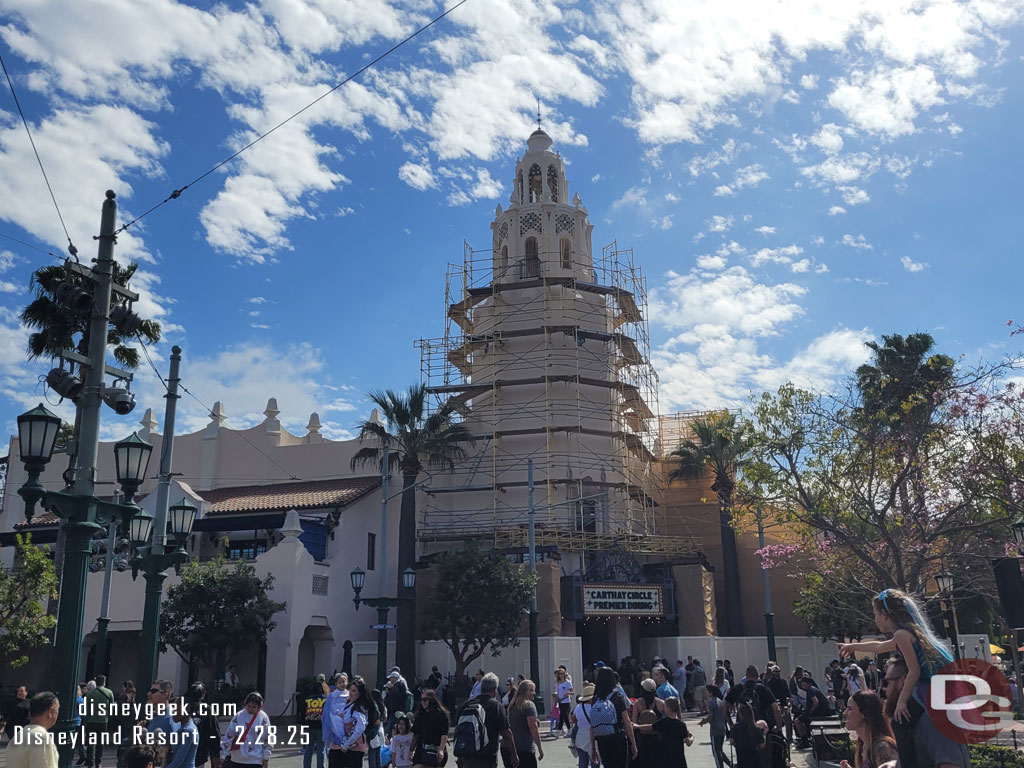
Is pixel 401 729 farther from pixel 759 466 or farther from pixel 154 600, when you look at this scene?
pixel 759 466

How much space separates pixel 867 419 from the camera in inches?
776

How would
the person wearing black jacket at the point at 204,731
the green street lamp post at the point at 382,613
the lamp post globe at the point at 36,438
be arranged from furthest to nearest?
1. the green street lamp post at the point at 382,613
2. the person wearing black jacket at the point at 204,731
3. the lamp post globe at the point at 36,438

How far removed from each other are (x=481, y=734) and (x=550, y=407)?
2898 cm

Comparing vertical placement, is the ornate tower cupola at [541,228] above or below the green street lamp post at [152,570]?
above

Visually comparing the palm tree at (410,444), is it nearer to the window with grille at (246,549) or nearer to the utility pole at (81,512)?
the window with grille at (246,549)

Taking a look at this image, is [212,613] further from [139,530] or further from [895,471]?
[895,471]

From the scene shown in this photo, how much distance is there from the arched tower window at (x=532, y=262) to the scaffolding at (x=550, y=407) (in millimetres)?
77

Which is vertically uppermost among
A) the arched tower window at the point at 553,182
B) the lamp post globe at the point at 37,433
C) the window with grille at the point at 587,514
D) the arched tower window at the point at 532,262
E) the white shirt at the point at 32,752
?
the arched tower window at the point at 553,182

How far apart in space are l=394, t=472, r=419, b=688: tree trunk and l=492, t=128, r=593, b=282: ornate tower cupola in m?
12.8

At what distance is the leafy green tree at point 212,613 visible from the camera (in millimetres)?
25359

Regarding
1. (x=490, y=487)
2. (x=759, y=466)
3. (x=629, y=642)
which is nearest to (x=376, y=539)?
(x=490, y=487)

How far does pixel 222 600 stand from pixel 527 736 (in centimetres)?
1807

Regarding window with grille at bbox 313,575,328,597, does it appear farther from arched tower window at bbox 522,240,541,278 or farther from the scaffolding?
arched tower window at bbox 522,240,541,278

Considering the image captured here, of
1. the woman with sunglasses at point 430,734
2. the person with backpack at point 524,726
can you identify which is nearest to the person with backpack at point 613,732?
the person with backpack at point 524,726
